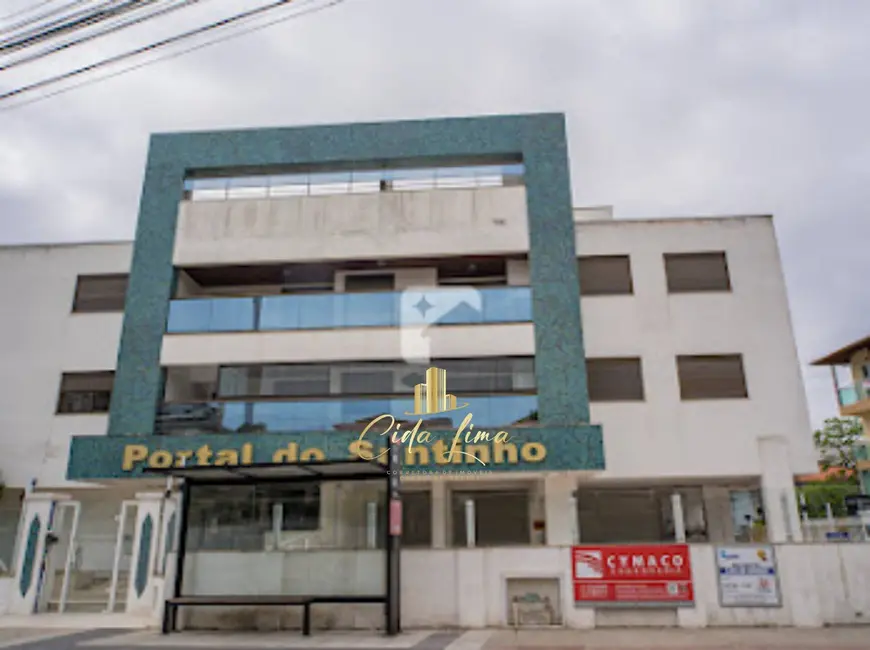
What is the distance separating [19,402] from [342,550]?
12120mm

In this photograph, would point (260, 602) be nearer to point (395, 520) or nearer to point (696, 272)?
point (395, 520)

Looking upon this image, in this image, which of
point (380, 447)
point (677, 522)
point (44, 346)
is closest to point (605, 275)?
point (677, 522)

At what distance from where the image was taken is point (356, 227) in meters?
19.1

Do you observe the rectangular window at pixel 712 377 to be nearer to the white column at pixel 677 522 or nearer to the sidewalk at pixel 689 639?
the white column at pixel 677 522

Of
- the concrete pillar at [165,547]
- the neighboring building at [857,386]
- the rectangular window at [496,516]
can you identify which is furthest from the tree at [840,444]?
the concrete pillar at [165,547]

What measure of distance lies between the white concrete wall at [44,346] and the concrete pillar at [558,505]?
12.4 metres

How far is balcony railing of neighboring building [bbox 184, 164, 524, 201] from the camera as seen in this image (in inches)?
759

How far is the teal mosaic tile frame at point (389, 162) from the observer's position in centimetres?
1761

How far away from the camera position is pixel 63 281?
2077 cm

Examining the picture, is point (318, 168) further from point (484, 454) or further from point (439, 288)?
point (484, 454)

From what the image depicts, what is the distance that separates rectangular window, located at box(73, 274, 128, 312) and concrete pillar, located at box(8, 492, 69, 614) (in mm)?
6416

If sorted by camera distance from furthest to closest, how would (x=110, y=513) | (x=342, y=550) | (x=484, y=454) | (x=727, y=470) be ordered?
(x=110, y=513) < (x=727, y=470) < (x=484, y=454) < (x=342, y=550)

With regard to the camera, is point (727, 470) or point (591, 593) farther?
point (727, 470)

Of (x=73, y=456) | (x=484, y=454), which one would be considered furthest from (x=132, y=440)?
(x=484, y=454)
